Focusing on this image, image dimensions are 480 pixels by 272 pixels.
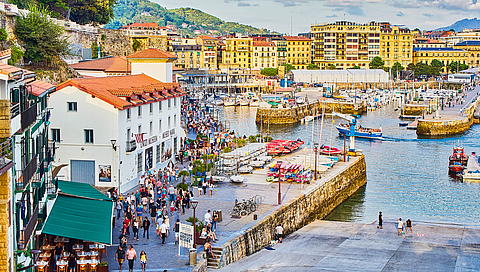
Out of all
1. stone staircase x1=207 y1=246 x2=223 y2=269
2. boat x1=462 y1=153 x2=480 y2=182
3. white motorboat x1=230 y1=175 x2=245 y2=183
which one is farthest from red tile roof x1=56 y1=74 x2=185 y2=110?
boat x1=462 y1=153 x2=480 y2=182

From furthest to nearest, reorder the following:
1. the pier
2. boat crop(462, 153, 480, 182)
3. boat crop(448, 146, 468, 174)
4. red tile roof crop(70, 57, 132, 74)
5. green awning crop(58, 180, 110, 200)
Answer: the pier → red tile roof crop(70, 57, 132, 74) → boat crop(448, 146, 468, 174) → boat crop(462, 153, 480, 182) → green awning crop(58, 180, 110, 200)

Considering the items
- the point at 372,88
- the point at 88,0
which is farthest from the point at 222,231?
the point at 372,88

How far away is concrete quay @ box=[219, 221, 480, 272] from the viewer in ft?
89.5

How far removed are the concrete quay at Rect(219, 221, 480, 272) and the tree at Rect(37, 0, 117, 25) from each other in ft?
216

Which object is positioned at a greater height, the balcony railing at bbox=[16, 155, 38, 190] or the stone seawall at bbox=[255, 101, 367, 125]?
the balcony railing at bbox=[16, 155, 38, 190]

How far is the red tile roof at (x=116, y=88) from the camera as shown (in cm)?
3501

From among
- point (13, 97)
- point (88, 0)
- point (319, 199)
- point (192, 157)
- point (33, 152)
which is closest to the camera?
point (13, 97)

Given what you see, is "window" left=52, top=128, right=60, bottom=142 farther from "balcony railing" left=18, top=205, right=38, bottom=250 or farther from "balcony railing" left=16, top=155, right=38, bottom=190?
"balcony railing" left=18, top=205, right=38, bottom=250

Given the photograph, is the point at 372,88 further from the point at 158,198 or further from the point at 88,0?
the point at 158,198

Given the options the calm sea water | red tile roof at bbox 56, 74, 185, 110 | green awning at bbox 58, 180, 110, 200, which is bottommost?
the calm sea water

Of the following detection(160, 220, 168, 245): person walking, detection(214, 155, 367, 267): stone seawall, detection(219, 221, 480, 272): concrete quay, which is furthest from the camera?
detection(214, 155, 367, 267): stone seawall

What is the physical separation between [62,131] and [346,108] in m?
94.3

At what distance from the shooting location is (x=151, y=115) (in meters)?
41.4

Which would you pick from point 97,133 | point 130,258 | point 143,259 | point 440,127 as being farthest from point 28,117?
point 440,127
